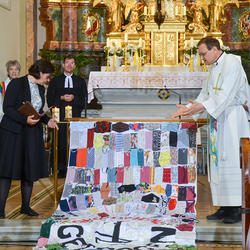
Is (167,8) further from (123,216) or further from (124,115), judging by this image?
(123,216)

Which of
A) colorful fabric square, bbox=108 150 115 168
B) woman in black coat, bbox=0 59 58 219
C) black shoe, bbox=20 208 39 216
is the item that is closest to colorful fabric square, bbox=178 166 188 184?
colorful fabric square, bbox=108 150 115 168

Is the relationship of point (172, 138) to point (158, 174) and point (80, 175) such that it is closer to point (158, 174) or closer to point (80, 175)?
point (158, 174)

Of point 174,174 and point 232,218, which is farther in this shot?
point 174,174

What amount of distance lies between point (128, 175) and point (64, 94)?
2.66 m

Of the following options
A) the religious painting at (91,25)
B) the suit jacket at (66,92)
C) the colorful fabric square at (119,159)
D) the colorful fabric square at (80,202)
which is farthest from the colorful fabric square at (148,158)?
the religious painting at (91,25)

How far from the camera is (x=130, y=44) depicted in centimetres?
923

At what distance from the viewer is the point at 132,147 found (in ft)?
18.2

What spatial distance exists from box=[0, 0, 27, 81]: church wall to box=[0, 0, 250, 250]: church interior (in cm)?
2

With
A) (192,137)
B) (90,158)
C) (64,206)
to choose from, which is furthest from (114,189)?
(192,137)

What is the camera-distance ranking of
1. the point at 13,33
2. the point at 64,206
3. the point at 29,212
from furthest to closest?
1. the point at 13,33
2. the point at 29,212
3. the point at 64,206

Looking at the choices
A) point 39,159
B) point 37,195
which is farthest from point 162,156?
point 37,195

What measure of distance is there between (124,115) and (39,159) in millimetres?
3877

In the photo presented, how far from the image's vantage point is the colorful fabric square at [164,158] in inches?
216

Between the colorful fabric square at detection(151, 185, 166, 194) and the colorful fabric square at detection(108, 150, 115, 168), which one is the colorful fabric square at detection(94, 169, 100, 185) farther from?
the colorful fabric square at detection(151, 185, 166, 194)
